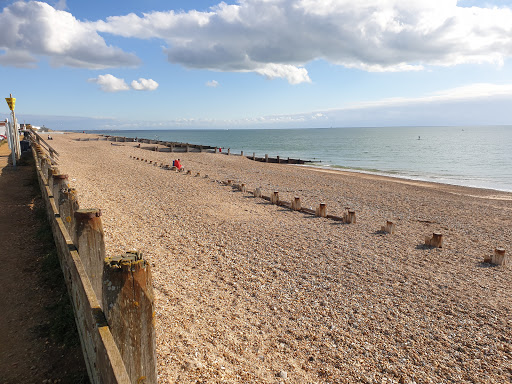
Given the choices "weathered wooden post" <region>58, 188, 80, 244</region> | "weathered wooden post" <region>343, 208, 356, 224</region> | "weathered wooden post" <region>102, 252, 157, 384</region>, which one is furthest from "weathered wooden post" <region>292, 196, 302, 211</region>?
"weathered wooden post" <region>102, 252, 157, 384</region>

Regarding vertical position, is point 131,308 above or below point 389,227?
above

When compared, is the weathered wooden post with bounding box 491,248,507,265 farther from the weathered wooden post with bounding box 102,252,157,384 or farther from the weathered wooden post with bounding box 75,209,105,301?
the weathered wooden post with bounding box 75,209,105,301

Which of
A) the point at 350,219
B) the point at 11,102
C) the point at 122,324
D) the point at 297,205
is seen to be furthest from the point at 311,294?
the point at 11,102

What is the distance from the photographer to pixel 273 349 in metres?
4.55

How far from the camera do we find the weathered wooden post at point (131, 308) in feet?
7.01

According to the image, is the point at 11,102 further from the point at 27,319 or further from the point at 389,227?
the point at 389,227

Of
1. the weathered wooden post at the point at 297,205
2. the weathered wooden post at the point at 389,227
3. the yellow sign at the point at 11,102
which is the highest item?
the yellow sign at the point at 11,102

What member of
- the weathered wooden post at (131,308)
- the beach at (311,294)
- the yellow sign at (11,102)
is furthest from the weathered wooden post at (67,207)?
the yellow sign at (11,102)

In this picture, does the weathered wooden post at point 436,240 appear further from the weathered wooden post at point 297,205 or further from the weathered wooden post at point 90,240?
the weathered wooden post at point 90,240

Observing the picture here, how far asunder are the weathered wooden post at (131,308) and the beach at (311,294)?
1.45 metres

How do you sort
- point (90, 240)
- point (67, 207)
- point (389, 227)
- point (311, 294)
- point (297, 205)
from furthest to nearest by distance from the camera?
point (297, 205) → point (389, 227) → point (311, 294) → point (67, 207) → point (90, 240)

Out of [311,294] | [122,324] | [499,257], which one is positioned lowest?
[311,294]

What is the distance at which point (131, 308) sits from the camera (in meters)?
2.22

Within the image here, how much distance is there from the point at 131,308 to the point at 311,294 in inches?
174
